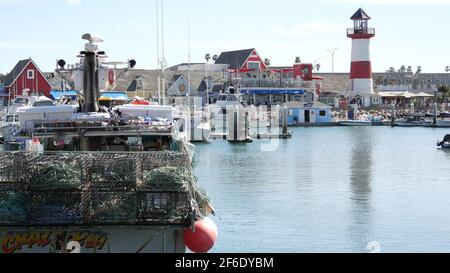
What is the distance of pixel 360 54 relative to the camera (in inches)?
4257

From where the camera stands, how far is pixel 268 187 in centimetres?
3866

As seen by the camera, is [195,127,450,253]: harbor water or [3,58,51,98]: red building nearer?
[195,127,450,253]: harbor water

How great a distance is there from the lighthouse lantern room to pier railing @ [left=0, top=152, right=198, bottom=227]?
9574 centimetres

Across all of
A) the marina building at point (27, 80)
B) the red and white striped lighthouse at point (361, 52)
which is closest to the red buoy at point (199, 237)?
the marina building at point (27, 80)

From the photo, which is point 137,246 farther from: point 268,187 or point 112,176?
point 268,187

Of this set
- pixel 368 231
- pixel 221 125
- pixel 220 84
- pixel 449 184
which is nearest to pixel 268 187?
pixel 449 184

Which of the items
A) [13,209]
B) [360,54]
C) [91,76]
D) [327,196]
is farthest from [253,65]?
[13,209]

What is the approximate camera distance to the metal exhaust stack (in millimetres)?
23281

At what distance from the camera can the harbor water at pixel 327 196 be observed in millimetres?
25109

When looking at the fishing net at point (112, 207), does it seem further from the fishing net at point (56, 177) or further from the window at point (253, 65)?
the window at point (253, 65)

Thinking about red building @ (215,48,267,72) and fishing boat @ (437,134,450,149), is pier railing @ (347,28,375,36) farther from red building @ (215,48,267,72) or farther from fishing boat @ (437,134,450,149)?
fishing boat @ (437,134,450,149)

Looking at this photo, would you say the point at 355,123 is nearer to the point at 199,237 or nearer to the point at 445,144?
the point at 445,144

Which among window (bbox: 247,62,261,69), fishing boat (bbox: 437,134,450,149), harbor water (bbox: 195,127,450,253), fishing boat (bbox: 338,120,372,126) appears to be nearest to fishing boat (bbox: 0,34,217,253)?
harbor water (bbox: 195,127,450,253)

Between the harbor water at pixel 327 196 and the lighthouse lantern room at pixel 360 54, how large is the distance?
42.0 metres
